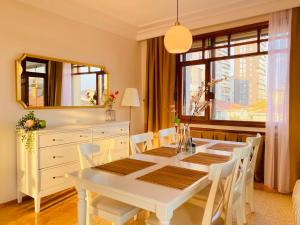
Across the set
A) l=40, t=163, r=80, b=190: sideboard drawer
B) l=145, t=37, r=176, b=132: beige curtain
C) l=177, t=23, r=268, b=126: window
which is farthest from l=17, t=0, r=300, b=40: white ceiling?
l=40, t=163, r=80, b=190: sideboard drawer

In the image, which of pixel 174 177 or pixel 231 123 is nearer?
pixel 174 177

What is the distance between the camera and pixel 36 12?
3070mm

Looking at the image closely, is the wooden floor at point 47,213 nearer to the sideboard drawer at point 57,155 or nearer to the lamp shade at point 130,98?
the sideboard drawer at point 57,155

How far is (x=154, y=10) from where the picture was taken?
3674 mm

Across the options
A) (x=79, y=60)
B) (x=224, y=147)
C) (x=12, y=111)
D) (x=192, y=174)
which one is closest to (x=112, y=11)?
(x=79, y=60)

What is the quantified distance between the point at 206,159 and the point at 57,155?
6.16 ft

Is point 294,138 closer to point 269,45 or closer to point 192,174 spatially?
point 269,45

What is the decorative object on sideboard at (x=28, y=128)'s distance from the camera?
2.66 m

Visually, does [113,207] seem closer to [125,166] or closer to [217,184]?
[125,166]

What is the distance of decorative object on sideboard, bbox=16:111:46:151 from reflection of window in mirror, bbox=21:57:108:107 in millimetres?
308

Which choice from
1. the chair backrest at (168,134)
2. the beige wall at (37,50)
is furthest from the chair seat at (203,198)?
the beige wall at (37,50)

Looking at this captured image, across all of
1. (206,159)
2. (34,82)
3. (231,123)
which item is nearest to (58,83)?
(34,82)

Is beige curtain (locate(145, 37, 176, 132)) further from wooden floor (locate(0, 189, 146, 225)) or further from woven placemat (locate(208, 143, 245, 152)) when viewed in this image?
wooden floor (locate(0, 189, 146, 225))

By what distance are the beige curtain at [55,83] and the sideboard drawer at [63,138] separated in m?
0.58
